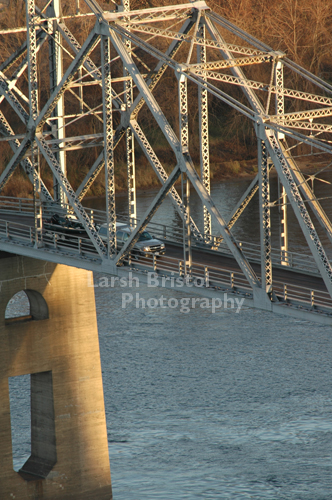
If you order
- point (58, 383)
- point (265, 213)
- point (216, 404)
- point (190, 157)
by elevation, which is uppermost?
point (190, 157)

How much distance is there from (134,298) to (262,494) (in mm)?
24523

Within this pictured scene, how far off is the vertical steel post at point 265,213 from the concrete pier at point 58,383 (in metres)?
10.2

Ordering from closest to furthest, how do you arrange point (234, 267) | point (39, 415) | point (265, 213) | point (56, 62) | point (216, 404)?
1. point (265, 213)
2. point (234, 267)
3. point (39, 415)
4. point (56, 62)
5. point (216, 404)

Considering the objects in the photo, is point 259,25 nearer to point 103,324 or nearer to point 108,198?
point 103,324

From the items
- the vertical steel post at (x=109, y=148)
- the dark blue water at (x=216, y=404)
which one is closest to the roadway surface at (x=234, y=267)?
the vertical steel post at (x=109, y=148)

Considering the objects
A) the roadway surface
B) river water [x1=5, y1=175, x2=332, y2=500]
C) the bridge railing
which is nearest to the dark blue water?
river water [x1=5, y1=175, x2=332, y2=500]

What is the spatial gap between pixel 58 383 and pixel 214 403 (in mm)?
8217

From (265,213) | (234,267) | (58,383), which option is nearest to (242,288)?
(265,213)

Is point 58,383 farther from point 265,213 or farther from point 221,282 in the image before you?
point 265,213

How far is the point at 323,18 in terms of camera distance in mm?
89750

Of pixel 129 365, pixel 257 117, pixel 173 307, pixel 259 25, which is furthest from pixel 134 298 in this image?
pixel 259 25

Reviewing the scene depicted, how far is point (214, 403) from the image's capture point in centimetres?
3609

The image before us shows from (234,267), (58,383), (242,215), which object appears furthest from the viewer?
(242,215)

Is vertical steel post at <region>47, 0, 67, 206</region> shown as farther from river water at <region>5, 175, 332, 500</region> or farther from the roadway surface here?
river water at <region>5, 175, 332, 500</region>
